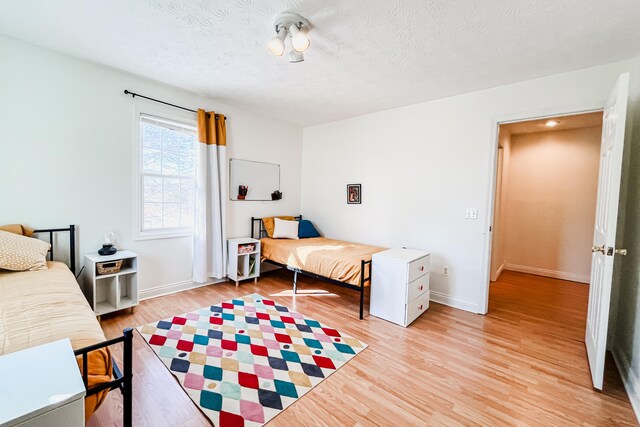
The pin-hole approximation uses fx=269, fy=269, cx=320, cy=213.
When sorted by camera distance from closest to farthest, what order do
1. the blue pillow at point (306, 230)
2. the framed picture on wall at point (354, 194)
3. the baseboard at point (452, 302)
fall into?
1. the baseboard at point (452, 302)
2. the framed picture on wall at point (354, 194)
3. the blue pillow at point (306, 230)

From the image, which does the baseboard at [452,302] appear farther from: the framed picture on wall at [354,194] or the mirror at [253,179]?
the mirror at [253,179]

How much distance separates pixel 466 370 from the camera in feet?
6.53

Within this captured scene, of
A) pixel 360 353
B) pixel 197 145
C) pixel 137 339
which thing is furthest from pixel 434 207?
pixel 137 339


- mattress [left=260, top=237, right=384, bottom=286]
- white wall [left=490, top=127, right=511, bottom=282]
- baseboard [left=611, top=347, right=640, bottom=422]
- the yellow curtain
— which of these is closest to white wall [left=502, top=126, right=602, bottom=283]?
white wall [left=490, top=127, right=511, bottom=282]

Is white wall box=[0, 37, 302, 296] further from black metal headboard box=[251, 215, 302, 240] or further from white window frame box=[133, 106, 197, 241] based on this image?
black metal headboard box=[251, 215, 302, 240]

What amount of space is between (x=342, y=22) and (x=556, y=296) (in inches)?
167

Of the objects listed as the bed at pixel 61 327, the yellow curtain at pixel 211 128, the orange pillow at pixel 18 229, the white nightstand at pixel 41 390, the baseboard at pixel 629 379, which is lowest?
the baseboard at pixel 629 379

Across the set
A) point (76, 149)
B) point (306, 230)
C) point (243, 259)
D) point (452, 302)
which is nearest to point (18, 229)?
point (76, 149)

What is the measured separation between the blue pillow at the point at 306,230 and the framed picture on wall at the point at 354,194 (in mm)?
754

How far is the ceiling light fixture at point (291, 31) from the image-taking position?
6.11 ft

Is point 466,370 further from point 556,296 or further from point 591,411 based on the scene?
point 556,296

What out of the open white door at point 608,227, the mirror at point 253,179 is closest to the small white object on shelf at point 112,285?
the mirror at point 253,179

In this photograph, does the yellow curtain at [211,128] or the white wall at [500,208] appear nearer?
the yellow curtain at [211,128]

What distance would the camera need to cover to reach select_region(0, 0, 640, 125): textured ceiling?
1.76 meters
